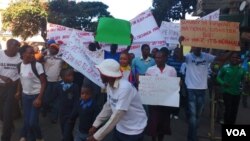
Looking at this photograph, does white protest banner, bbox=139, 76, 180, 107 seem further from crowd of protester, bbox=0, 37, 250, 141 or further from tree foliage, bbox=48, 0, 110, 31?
tree foliage, bbox=48, 0, 110, 31

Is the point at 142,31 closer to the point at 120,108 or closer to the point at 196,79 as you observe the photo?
the point at 196,79

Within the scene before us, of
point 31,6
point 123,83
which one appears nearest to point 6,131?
point 123,83

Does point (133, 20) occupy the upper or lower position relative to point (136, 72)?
upper

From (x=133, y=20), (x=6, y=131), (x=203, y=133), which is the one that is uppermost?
(x=133, y=20)

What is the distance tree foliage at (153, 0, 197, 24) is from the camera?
4328 cm

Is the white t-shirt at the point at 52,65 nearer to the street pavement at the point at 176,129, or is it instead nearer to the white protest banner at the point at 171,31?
the street pavement at the point at 176,129

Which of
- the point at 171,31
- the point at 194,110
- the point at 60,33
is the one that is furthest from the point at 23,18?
the point at 194,110

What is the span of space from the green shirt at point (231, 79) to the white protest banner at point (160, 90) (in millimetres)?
1720

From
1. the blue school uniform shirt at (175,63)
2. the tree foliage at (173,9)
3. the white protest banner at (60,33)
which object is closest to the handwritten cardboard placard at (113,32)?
the white protest banner at (60,33)

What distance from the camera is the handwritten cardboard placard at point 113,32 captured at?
25.6ft

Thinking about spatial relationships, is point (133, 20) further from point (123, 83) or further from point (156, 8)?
point (156, 8)

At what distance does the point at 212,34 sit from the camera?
7.35 m

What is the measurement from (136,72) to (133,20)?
192cm

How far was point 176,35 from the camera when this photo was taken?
1118cm
